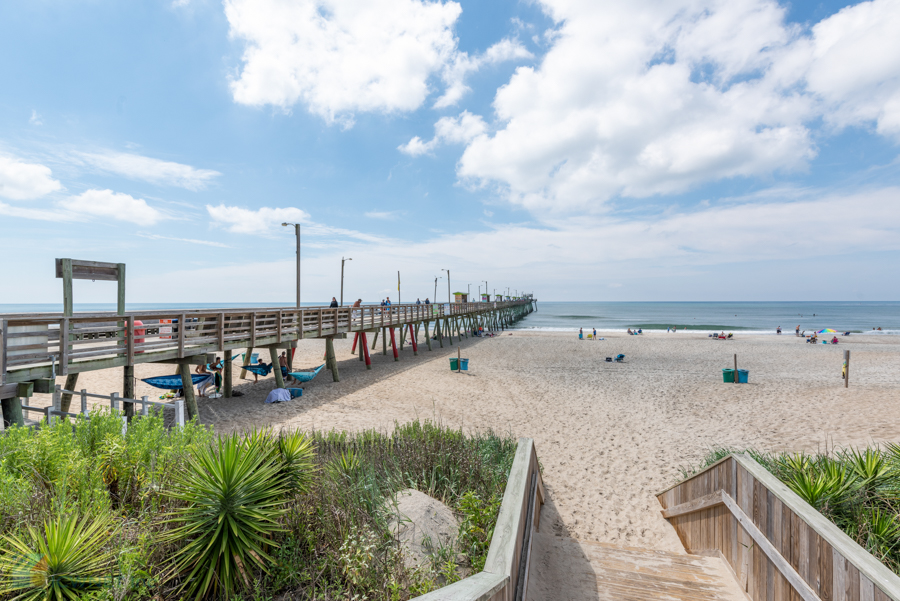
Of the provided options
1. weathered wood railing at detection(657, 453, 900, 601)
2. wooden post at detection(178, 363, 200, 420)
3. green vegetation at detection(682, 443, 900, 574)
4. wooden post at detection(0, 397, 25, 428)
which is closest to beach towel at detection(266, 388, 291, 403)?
wooden post at detection(178, 363, 200, 420)

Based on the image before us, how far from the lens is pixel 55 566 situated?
234 centimetres

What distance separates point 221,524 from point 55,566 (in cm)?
83

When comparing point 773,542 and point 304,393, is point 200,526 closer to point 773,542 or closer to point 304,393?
point 773,542

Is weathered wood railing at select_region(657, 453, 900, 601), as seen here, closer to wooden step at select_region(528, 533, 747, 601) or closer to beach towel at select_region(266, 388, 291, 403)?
wooden step at select_region(528, 533, 747, 601)

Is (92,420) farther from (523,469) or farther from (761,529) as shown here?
(761,529)

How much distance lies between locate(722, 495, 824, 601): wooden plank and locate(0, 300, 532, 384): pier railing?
10.2 metres

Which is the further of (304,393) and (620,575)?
(304,393)

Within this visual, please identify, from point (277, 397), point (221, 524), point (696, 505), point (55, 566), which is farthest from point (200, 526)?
point (277, 397)

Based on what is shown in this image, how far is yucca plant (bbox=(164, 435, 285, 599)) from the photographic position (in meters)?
2.69

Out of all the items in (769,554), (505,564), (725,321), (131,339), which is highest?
(131,339)

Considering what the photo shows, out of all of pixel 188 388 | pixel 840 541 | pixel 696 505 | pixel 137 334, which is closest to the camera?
pixel 840 541

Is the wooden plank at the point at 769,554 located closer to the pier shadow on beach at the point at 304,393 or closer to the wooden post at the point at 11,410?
the pier shadow on beach at the point at 304,393

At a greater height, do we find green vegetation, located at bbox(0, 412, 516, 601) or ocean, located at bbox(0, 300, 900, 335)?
green vegetation, located at bbox(0, 412, 516, 601)

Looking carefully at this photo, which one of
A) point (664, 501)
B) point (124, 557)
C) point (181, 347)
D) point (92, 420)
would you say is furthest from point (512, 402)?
point (124, 557)
